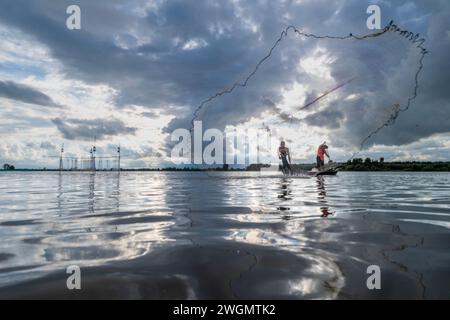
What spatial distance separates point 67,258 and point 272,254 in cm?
285

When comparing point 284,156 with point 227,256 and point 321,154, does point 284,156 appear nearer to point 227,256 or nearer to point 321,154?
point 321,154

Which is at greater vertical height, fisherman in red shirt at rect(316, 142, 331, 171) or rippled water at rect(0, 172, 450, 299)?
fisherman in red shirt at rect(316, 142, 331, 171)

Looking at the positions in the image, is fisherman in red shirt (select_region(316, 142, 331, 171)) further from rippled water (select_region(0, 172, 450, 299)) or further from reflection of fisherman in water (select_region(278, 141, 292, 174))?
rippled water (select_region(0, 172, 450, 299))

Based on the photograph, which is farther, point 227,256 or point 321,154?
point 321,154

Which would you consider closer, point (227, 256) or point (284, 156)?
point (227, 256)

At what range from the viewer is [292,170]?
3484cm

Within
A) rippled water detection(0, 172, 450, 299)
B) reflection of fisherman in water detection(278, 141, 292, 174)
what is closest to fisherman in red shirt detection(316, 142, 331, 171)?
reflection of fisherman in water detection(278, 141, 292, 174)

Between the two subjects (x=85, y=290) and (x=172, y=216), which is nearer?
(x=85, y=290)

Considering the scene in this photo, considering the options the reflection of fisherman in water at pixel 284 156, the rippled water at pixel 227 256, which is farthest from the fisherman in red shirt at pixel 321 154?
the rippled water at pixel 227 256

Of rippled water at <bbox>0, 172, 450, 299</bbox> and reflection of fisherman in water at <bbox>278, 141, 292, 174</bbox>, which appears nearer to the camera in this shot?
rippled water at <bbox>0, 172, 450, 299</bbox>

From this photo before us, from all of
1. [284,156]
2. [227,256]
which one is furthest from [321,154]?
[227,256]

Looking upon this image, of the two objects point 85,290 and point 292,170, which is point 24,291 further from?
point 292,170
